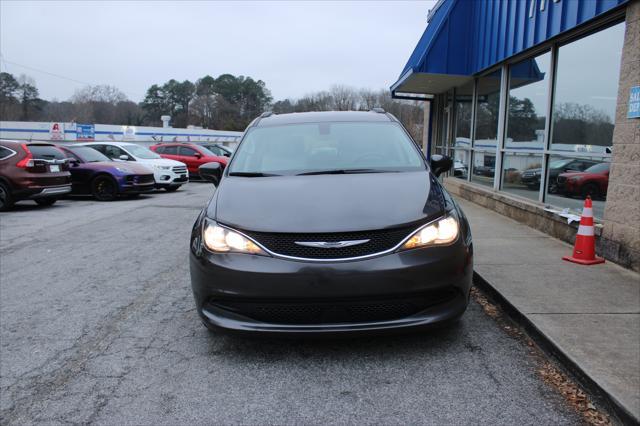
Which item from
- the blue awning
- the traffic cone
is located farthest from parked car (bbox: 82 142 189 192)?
the traffic cone

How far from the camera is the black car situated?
3.10 meters

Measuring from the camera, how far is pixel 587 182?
6633 millimetres

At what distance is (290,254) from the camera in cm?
316

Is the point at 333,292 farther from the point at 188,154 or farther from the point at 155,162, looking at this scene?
the point at 188,154

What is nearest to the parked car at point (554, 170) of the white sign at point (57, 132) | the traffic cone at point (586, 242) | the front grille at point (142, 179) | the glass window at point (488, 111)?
the traffic cone at point (586, 242)

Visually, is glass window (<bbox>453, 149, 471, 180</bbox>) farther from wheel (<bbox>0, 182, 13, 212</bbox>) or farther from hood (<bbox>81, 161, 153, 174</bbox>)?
wheel (<bbox>0, 182, 13, 212</bbox>)

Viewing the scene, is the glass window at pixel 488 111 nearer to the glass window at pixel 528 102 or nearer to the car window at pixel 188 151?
the glass window at pixel 528 102

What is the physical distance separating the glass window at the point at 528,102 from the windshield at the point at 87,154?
10613mm

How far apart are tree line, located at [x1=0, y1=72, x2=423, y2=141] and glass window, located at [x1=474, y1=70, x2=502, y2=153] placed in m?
57.0

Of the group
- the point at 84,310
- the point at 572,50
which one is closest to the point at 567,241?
the point at 572,50

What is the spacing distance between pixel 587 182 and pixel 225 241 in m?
5.27

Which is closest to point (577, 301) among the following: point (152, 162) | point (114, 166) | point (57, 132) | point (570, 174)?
point (570, 174)

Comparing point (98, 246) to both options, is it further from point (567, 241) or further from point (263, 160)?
point (567, 241)

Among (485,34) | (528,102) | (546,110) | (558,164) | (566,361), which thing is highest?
(485,34)
